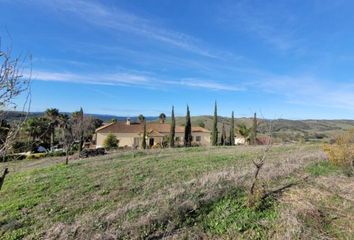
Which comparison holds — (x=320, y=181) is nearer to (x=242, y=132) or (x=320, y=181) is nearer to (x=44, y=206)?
(x=44, y=206)

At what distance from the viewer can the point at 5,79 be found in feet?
18.3

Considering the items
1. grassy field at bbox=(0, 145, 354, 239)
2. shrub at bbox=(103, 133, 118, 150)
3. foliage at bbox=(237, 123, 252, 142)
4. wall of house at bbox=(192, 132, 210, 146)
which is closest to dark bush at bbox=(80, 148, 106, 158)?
shrub at bbox=(103, 133, 118, 150)

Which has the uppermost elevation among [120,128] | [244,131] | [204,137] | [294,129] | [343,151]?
[294,129]

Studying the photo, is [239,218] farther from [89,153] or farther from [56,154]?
[56,154]

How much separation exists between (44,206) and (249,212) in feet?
25.0

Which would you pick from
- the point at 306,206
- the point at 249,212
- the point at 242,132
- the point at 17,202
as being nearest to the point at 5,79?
the point at 249,212

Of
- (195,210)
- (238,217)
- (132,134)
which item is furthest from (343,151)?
(132,134)

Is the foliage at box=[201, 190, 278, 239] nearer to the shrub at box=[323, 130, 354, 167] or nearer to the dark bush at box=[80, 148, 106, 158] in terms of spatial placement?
the shrub at box=[323, 130, 354, 167]

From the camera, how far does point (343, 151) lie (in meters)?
15.2

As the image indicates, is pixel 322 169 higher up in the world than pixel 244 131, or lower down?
lower down

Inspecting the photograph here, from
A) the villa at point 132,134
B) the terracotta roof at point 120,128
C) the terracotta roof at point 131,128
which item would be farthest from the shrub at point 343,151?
the terracotta roof at point 131,128

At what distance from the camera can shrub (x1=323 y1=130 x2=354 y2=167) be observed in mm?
15070

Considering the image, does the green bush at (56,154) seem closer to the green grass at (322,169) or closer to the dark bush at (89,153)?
the dark bush at (89,153)

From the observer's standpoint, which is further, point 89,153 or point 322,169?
point 89,153
